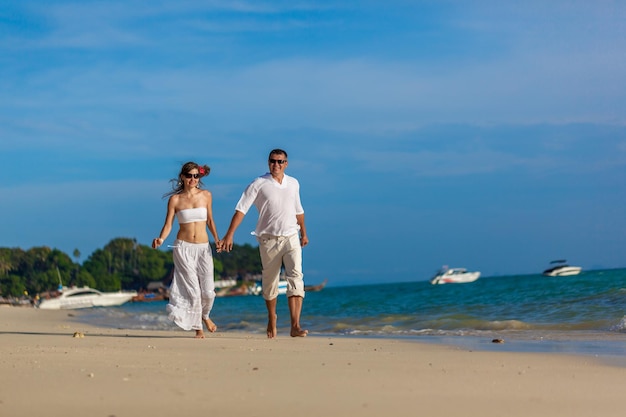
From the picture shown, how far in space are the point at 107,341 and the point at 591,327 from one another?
7.69 metres

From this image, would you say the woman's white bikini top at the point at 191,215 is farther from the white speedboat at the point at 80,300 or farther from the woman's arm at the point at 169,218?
the white speedboat at the point at 80,300

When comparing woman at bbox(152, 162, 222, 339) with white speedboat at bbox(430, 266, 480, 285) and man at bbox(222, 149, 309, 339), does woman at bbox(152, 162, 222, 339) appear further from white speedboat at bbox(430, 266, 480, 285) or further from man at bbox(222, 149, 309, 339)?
white speedboat at bbox(430, 266, 480, 285)

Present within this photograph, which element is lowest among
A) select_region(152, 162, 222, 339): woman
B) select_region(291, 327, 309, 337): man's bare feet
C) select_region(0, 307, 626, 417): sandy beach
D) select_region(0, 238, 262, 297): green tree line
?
select_region(0, 307, 626, 417): sandy beach

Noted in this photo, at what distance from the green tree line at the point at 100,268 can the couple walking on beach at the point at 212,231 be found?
4517 inches

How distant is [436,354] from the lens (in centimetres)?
822

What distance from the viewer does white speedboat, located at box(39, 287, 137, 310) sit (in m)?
58.1

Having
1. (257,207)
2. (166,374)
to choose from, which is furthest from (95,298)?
(166,374)

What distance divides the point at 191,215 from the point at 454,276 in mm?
92617

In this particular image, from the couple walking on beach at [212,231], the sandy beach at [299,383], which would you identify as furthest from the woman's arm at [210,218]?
the sandy beach at [299,383]

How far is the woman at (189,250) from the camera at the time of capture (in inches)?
412

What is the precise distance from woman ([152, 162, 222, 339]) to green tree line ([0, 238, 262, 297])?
115 metres

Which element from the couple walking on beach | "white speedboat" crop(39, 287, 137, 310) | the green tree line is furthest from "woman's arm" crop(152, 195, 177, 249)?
the green tree line

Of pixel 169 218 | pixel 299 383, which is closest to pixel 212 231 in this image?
pixel 169 218

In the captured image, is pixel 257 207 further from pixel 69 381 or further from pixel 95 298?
pixel 95 298
